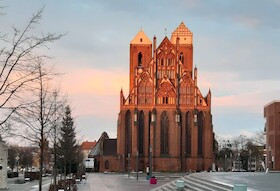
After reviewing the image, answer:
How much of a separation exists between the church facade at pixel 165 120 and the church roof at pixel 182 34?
374 inches

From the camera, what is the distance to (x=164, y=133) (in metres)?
111

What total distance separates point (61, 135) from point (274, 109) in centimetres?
Result: 3692

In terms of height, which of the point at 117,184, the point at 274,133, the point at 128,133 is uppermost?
the point at 128,133

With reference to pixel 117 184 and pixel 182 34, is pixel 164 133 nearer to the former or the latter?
pixel 182 34

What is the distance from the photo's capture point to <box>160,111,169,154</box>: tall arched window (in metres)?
111

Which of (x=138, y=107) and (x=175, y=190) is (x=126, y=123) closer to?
(x=138, y=107)

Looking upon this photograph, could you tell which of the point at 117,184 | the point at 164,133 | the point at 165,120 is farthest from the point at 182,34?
the point at 117,184

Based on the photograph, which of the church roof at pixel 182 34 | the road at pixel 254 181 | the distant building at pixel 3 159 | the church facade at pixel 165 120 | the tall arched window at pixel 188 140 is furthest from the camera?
the church roof at pixel 182 34

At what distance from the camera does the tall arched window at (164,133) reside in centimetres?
11075

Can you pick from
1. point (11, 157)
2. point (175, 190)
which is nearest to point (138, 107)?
point (11, 157)

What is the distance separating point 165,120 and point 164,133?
8.82ft

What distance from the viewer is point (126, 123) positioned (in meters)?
111

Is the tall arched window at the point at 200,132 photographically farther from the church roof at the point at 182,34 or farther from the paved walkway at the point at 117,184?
the paved walkway at the point at 117,184

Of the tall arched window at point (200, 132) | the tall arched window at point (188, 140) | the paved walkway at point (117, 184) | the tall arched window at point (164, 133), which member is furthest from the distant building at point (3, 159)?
the tall arched window at point (200, 132)
